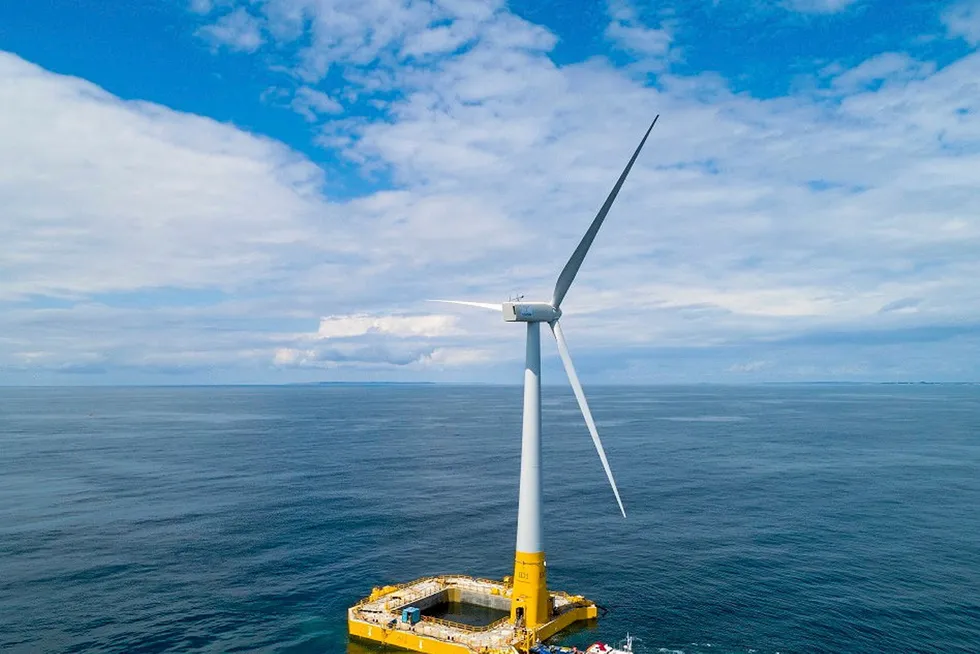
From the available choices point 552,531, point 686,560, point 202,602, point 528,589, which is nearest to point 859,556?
point 686,560

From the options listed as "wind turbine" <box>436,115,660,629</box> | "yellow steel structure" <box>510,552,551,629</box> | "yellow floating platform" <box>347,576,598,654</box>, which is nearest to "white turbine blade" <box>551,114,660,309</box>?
"wind turbine" <box>436,115,660,629</box>

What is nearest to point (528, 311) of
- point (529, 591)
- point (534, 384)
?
point (534, 384)

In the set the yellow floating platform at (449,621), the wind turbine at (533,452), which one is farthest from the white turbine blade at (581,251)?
the yellow floating platform at (449,621)

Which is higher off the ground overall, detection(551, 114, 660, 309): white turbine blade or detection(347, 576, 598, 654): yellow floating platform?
detection(551, 114, 660, 309): white turbine blade

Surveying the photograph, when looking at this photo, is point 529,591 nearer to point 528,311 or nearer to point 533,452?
point 533,452

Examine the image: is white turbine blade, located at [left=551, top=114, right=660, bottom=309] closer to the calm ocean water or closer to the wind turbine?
the wind turbine
